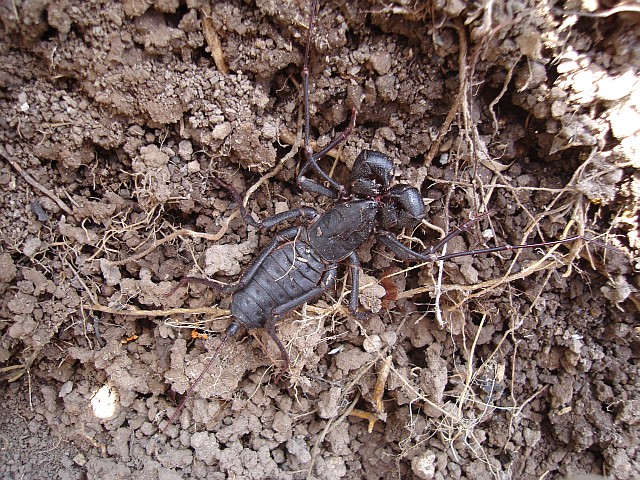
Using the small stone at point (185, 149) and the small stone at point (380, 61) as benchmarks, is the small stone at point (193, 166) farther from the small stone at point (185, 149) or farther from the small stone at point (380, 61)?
the small stone at point (380, 61)

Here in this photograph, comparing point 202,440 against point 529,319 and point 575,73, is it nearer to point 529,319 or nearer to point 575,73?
point 529,319

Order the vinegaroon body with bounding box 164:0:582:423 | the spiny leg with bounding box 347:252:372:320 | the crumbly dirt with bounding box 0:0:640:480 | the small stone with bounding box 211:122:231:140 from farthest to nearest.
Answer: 1. the spiny leg with bounding box 347:252:372:320
2. the vinegaroon body with bounding box 164:0:582:423
3. the small stone with bounding box 211:122:231:140
4. the crumbly dirt with bounding box 0:0:640:480

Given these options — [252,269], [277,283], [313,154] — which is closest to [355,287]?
[277,283]

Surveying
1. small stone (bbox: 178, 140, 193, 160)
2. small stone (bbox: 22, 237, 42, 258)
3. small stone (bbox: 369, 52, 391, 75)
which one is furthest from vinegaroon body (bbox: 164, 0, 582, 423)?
small stone (bbox: 22, 237, 42, 258)

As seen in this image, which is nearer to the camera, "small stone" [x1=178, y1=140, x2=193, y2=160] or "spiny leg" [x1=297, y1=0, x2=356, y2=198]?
"spiny leg" [x1=297, y1=0, x2=356, y2=198]

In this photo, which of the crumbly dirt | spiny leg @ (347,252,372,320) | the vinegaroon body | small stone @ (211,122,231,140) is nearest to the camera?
Result: the crumbly dirt

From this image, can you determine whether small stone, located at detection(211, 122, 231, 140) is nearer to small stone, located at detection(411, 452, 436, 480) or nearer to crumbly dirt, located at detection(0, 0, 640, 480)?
crumbly dirt, located at detection(0, 0, 640, 480)
